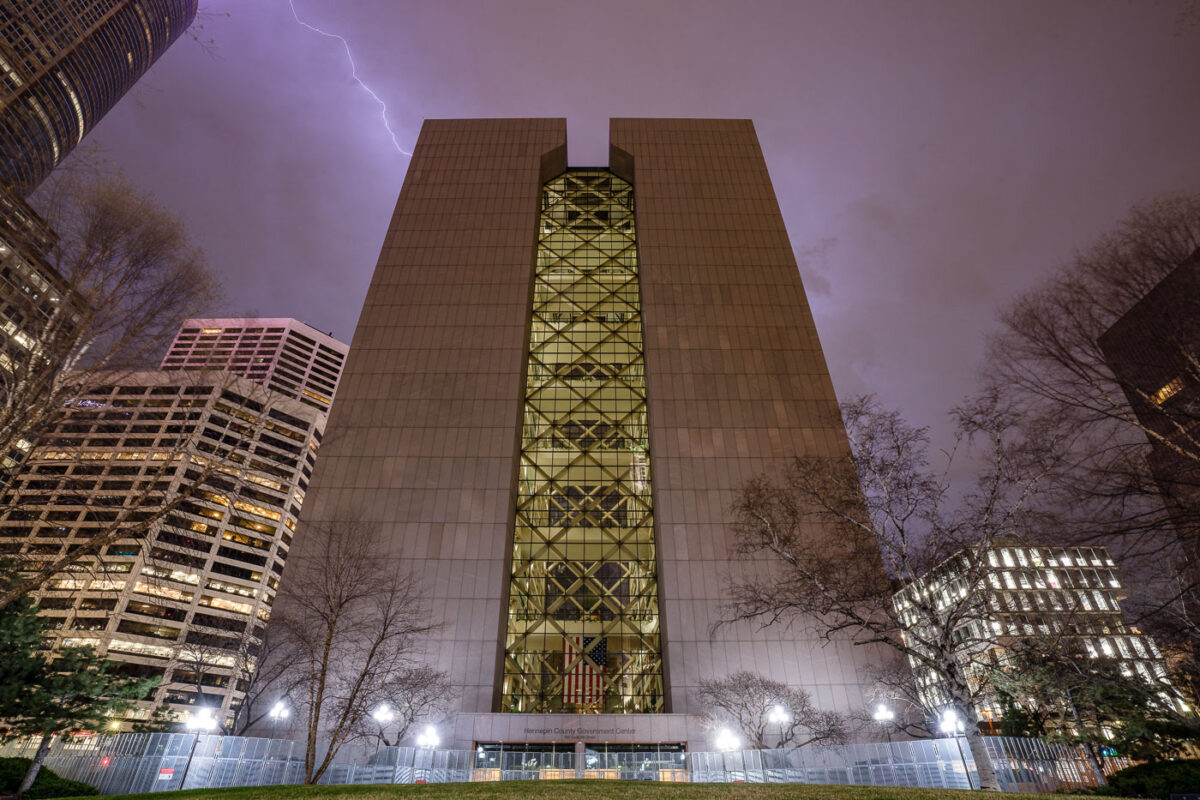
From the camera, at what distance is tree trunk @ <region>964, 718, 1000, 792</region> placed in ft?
43.6

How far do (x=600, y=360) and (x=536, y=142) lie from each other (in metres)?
22.9

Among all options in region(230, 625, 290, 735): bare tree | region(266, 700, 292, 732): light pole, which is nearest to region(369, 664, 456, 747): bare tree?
region(266, 700, 292, 732): light pole

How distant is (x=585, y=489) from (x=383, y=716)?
1874cm

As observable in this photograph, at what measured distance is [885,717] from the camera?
1073 inches

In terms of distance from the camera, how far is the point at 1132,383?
31.2 ft

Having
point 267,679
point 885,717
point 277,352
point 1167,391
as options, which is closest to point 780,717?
point 885,717

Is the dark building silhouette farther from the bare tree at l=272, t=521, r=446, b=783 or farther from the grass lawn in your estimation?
the bare tree at l=272, t=521, r=446, b=783

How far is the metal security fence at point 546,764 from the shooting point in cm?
1533

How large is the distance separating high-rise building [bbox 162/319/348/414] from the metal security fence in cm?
12311

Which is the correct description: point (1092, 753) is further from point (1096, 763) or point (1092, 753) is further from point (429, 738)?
point (429, 738)

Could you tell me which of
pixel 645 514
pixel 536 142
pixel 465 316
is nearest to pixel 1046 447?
pixel 645 514

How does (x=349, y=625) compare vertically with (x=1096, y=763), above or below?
above

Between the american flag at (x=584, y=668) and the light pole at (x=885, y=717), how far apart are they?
15.1m

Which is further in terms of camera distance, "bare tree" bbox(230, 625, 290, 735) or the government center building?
the government center building
